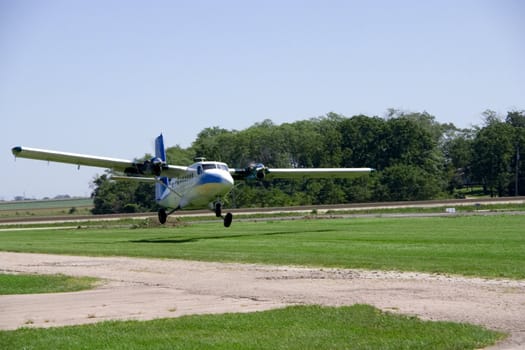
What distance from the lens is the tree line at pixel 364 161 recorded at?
358 ft

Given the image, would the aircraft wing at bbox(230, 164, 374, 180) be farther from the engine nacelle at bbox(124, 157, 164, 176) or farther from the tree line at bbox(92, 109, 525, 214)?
the tree line at bbox(92, 109, 525, 214)

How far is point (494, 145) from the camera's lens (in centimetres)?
11969

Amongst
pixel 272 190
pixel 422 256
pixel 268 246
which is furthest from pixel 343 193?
pixel 422 256

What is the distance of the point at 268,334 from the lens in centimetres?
1330

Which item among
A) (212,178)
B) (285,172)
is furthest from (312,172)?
(212,178)

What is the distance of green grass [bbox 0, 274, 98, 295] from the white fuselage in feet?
65.1

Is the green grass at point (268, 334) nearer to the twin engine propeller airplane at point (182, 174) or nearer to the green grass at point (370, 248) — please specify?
the green grass at point (370, 248)

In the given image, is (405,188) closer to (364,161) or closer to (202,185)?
(364,161)

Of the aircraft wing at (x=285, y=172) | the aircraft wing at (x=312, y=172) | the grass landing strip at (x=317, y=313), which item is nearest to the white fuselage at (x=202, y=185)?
the grass landing strip at (x=317, y=313)

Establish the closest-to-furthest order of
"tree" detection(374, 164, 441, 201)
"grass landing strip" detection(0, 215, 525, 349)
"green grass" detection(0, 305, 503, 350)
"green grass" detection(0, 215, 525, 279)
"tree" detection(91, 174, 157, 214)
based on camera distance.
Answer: "green grass" detection(0, 305, 503, 350), "grass landing strip" detection(0, 215, 525, 349), "green grass" detection(0, 215, 525, 279), "tree" detection(374, 164, 441, 201), "tree" detection(91, 174, 157, 214)

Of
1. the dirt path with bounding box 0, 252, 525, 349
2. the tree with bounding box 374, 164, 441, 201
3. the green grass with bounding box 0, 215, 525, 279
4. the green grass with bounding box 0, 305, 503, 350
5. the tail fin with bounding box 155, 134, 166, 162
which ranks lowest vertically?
the green grass with bounding box 0, 305, 503, 350

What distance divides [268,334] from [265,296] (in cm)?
439

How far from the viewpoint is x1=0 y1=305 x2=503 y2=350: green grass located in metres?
12.4

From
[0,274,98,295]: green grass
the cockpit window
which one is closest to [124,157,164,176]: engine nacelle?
the cockpit window
